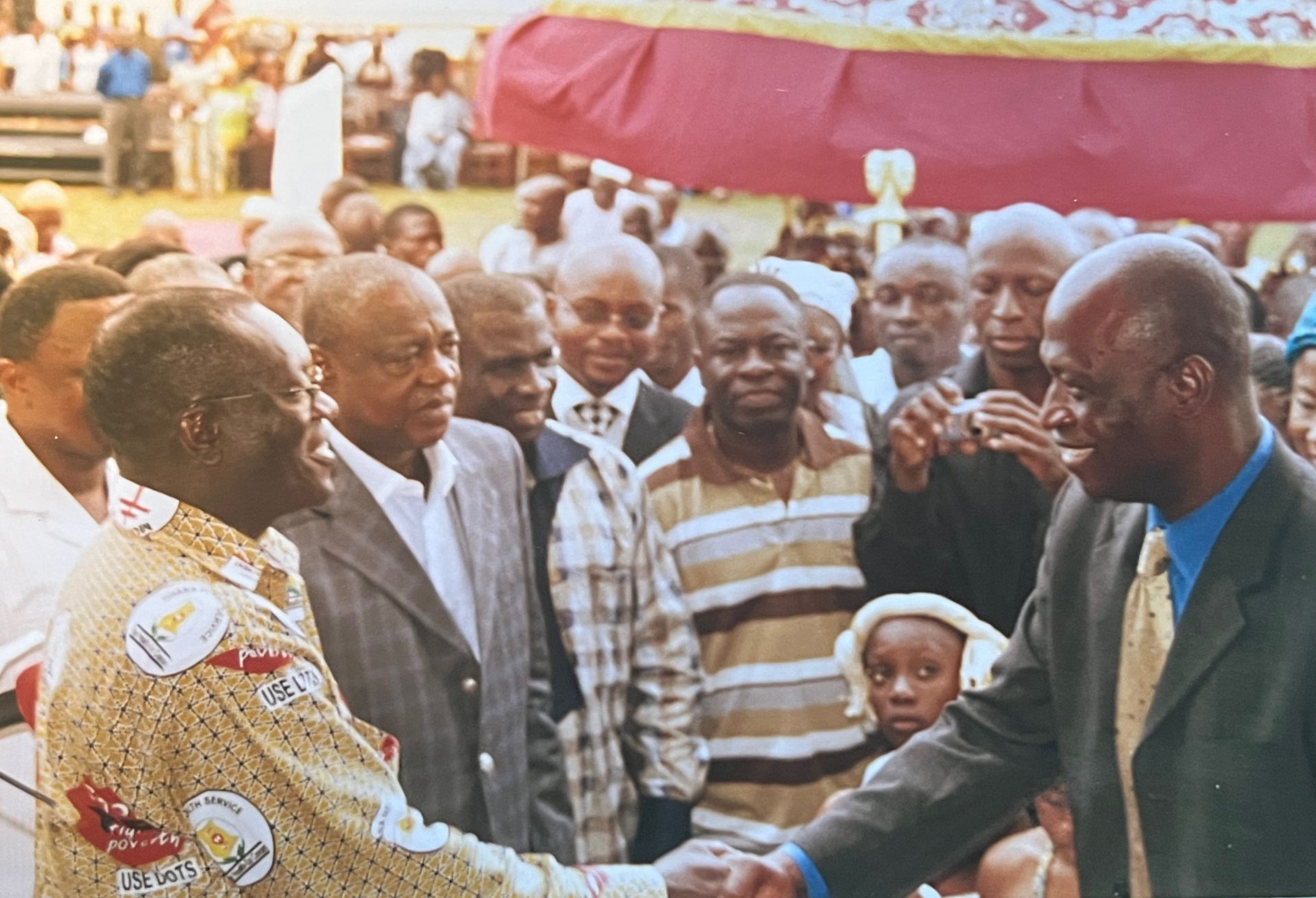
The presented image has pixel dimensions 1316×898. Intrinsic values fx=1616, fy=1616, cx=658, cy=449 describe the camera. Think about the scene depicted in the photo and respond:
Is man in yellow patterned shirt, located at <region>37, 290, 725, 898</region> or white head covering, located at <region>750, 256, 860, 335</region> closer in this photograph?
man in yellow patterned shirt, located at <region>37, 290, 725, 898</region>

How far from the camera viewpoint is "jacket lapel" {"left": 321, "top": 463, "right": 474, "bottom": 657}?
122 inches

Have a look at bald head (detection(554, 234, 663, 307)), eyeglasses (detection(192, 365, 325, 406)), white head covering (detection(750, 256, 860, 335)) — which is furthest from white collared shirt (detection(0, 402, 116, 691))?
white head covering (detection(750, 256, 860, 335))

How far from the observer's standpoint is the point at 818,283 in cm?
333

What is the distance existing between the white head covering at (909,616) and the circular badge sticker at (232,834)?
1.20m

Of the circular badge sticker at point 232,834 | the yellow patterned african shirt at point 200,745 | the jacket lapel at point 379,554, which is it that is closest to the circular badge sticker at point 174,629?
the yellow patterned african shirt at point 200,745

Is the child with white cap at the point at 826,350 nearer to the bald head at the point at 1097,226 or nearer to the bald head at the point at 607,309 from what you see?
the bald head at the point at 607,309

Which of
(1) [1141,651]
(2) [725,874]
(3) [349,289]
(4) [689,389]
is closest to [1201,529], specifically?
(1) [1141,651]

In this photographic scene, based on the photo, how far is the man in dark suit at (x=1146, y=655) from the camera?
3.04m

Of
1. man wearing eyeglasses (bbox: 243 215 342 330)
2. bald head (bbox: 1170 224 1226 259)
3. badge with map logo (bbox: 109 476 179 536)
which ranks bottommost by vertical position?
badge with map logo (bbox: 109 476 179 536)

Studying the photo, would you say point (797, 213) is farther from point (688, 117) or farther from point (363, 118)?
point (363, 118)

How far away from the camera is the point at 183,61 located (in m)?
3.20

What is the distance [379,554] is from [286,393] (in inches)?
15.4

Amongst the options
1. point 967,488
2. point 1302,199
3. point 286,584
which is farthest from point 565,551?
point 1302,199

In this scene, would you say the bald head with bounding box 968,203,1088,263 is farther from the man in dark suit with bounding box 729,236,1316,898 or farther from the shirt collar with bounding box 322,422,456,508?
the shirt collar with bounding box 322,422,456,508
